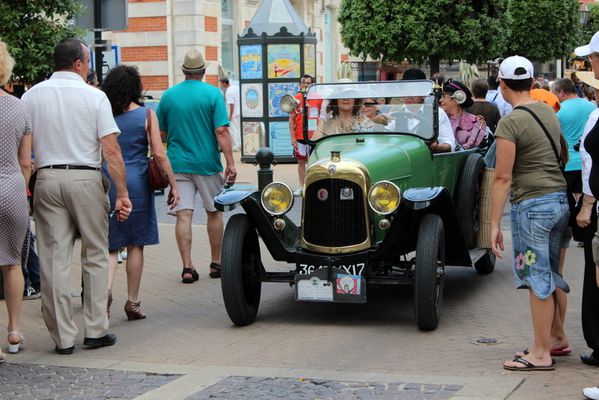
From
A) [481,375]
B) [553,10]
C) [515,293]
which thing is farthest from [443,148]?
[553,10]

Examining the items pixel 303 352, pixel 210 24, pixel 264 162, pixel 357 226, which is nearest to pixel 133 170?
pixel 357 226

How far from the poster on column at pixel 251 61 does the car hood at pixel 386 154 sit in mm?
12322

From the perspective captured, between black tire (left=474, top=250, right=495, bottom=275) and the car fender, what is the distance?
137 cm

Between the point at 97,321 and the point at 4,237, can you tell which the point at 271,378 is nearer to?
the point at 97,321

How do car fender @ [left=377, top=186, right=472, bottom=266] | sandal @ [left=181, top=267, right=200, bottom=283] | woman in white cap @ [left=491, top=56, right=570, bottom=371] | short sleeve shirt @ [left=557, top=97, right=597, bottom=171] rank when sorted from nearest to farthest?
1. woman in white cap @ [left=491, top=56, right=570, bottom=371]
2. car fender @ [left=377, top=186, right=472, bottom=266]
3. sandal @ [left=181, top=267, right=200, bottom=283]
4. short sleeve shirt @ [left=557, top=97, right=597, bottom=171]

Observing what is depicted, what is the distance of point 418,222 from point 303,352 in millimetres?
1558

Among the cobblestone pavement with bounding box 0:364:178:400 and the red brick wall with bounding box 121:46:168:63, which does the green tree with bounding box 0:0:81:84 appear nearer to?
the cobblestone pavement with bounding box 0:364:178:400

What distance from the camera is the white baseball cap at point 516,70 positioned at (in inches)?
270

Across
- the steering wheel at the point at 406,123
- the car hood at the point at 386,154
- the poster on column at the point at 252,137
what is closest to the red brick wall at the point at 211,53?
the poster on column at the point at 252,137

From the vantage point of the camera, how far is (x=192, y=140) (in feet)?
33.3

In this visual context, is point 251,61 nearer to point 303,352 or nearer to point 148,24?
point 148,24

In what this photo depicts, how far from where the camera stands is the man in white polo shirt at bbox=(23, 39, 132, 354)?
7402mm

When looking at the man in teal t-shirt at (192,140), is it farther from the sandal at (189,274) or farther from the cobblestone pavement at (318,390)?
the cobblestone pavement at (318,390)

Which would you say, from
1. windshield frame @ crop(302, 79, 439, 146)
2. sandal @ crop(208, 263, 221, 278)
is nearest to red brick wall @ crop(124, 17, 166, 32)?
sandal @ crop(208, 263, 221, 278)
